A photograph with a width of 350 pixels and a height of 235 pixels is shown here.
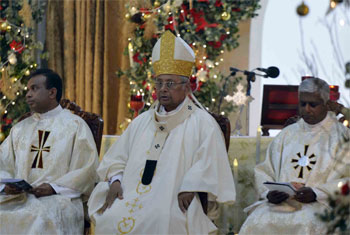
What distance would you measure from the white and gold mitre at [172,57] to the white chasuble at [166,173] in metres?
0.26

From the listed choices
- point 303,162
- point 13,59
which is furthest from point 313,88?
point 13,59

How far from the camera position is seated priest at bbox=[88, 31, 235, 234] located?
543 cm

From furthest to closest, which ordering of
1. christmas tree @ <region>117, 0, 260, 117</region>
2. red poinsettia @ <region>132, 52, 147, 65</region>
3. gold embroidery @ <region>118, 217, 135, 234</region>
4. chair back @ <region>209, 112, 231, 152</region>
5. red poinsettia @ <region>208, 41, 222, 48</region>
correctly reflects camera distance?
red poinsettia @ <region>208, 41, 222, 48</region>, red poinsettia @ <region>132, 52, 147, 65</region>, christmas tree @ <region>117, 0, 260, 117</region>, chair back @ <region>209, 112, 231, 152</region>, gold embroidery @ <region>118, 217, 135, 234</region>

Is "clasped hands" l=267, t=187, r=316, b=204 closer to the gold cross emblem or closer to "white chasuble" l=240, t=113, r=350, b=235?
"white chasuble" l=240, t=113, r=350, b=235

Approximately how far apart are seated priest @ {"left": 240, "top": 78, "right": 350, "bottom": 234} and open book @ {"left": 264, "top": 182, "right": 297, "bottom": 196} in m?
0.03

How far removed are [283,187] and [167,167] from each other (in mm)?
906

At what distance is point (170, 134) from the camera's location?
5.93m

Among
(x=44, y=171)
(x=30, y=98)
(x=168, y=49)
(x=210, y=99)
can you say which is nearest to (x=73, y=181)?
(x=44, y=171)

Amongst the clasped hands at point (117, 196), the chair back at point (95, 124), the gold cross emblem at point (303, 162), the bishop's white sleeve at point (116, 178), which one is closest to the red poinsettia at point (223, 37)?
the chair back at point (95, 124)

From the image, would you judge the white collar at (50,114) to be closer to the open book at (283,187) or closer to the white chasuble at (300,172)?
the white chasuble at (300,172)

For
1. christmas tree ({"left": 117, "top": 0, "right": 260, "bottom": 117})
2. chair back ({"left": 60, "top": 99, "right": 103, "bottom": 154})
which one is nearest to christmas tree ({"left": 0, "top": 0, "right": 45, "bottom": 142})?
chair back ({"left": 60, "top": 99, "right": 103, "bottom": 154})

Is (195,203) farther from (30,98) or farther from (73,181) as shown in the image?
(30,98)

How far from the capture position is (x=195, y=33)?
9172mm

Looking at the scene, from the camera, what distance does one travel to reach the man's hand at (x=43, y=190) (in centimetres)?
589
